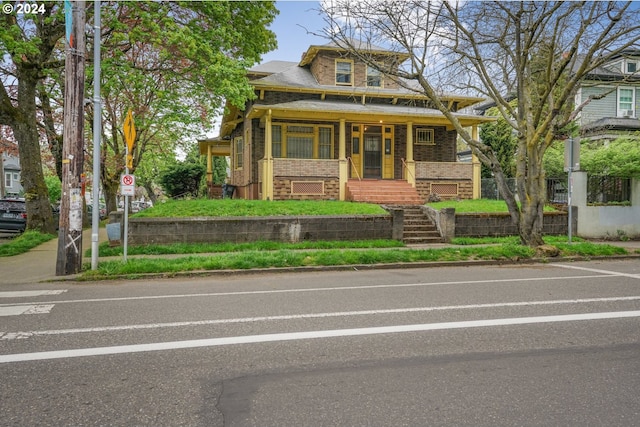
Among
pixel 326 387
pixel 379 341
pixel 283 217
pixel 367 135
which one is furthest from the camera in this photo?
pixel 367 135

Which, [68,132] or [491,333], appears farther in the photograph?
[68,132]

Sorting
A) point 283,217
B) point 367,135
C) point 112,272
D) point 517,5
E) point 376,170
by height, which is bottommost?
point 112,272

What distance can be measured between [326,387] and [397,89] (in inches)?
829

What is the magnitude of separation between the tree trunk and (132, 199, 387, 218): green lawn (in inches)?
176

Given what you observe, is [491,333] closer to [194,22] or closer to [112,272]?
[112,272]

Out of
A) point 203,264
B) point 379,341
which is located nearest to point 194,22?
point 203,264

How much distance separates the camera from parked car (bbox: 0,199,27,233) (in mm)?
19047

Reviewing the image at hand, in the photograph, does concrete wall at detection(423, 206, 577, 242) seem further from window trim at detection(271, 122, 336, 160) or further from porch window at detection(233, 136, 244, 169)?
porch window at detection(233, 136, 244, 169)

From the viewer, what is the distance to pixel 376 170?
2289cm

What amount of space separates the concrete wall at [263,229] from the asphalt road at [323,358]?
583 cm

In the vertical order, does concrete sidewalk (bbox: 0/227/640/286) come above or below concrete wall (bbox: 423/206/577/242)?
below

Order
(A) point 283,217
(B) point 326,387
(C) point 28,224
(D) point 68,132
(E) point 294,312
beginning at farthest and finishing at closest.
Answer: (C) point 28,224
(A) point 283,217
(D) point 68,132
(E) point 294,312
(B) point 326,387

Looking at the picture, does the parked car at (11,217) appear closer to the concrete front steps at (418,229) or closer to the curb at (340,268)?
the curb at (340,268)

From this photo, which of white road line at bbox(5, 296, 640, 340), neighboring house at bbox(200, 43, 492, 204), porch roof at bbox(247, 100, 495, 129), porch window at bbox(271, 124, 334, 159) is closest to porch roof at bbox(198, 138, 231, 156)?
neighboring house at bbox(200, 43, 492, 204)
